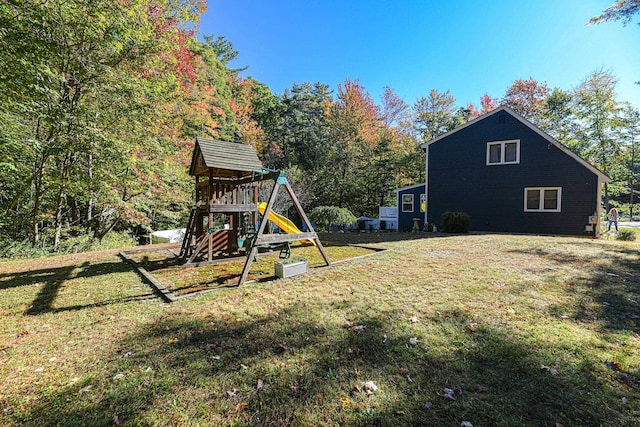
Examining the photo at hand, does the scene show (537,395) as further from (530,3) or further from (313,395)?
(530,3)

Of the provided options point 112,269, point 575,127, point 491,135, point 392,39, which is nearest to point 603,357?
point 112,269

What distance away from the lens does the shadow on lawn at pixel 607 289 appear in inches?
141

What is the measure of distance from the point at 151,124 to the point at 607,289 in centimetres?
1288

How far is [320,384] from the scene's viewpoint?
2268mm

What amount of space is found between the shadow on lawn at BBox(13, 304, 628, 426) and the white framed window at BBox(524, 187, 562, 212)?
14466mm

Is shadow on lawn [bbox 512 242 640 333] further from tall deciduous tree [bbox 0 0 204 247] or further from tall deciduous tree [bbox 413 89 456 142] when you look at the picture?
tall deciduous tree [bbox 413 89 456 142]

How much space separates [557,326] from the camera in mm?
3281

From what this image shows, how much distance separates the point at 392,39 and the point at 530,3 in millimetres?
9297

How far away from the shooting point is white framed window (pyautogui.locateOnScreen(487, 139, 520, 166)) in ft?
47.2

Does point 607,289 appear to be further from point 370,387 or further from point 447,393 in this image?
point 370,387

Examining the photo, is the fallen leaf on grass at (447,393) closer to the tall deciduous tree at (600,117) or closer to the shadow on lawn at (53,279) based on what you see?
the shadow on lawn at (53,279)

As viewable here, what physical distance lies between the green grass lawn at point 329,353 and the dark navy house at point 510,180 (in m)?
10.9

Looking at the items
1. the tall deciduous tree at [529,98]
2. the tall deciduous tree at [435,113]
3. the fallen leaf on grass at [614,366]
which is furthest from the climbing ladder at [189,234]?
the tall deciduous tree at [529,98]

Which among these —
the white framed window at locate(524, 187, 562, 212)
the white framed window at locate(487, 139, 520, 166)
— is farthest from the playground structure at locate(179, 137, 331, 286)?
the white framed window at locate(524, 187, 562, 212)
